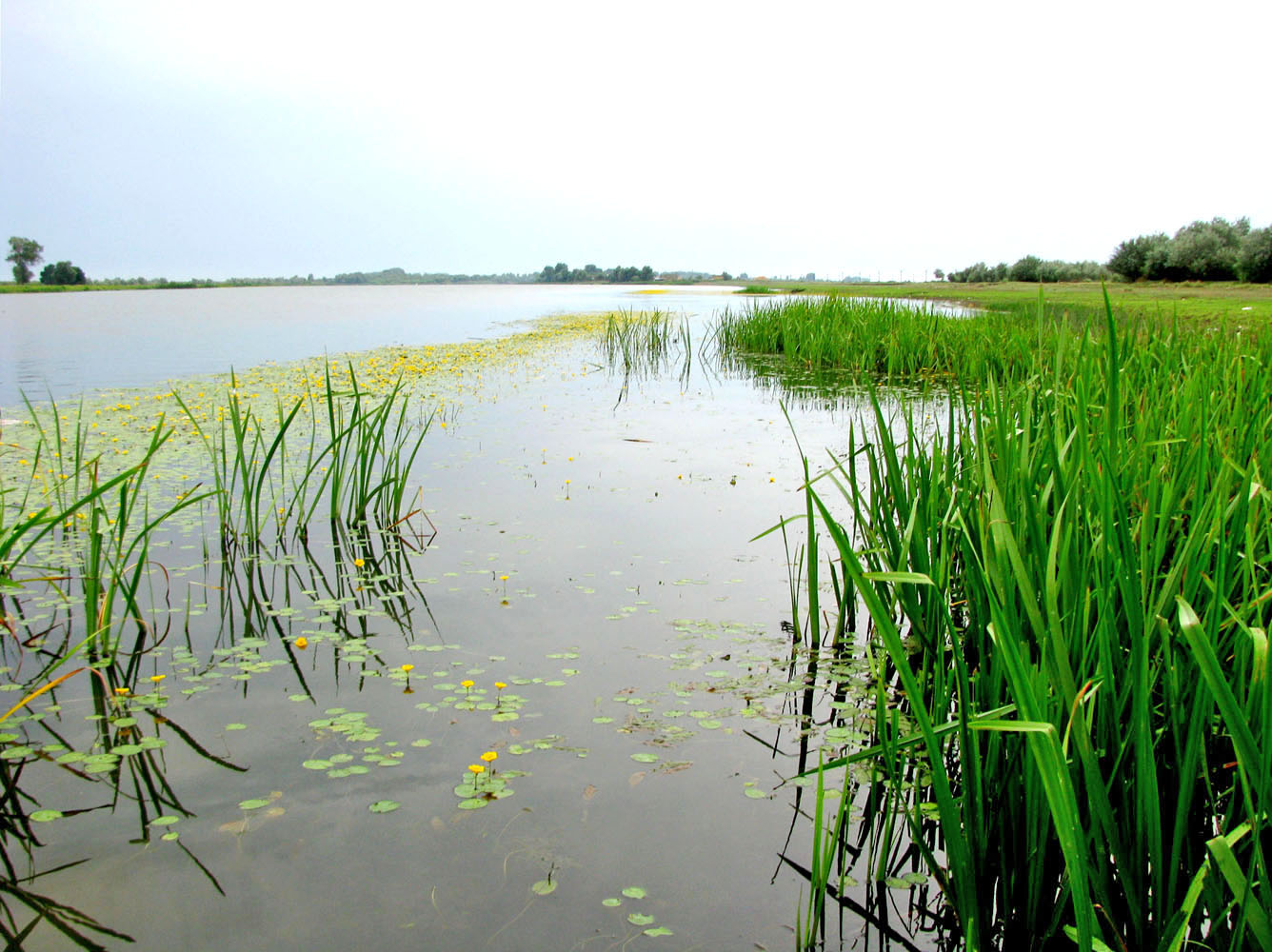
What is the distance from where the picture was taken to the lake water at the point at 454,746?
1.89m

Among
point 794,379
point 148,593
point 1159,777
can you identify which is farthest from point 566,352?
point 1159,777

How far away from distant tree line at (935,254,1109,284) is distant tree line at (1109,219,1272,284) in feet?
16.1

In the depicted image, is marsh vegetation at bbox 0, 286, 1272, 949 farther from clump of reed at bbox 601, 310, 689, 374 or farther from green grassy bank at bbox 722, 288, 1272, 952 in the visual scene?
clump of reed at bbox 601, 310, 689, 374

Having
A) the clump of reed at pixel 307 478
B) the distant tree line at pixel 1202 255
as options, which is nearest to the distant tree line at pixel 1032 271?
the distant tree line at pixel 1202 255

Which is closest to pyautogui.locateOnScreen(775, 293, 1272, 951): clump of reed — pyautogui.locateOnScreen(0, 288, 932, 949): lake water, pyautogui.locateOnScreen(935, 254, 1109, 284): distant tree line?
pyautogui.locateOnScreen(0, 288, 932, 949): lake water

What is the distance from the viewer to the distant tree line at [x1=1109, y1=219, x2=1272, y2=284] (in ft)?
84.3

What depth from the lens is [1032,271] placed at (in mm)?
44188

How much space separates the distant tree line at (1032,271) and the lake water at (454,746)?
4025 cm

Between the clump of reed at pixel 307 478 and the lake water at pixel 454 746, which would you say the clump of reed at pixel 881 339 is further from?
the lake water at pixel 454 746

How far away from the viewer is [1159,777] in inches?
64.6

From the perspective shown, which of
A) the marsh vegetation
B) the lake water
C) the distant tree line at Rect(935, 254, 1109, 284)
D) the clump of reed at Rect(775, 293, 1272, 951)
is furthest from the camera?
the distant tree line at Rect(935, 254, 1109, 284)

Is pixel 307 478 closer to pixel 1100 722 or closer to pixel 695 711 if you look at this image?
pixel 695 711

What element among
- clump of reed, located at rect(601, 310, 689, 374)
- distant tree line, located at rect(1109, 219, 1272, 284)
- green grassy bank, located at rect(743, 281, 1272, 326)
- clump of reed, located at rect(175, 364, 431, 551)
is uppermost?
distant tree line, located at rect(1109, 219, 1272, 284)

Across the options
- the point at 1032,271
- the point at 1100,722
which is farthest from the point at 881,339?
the point at 1032,271
